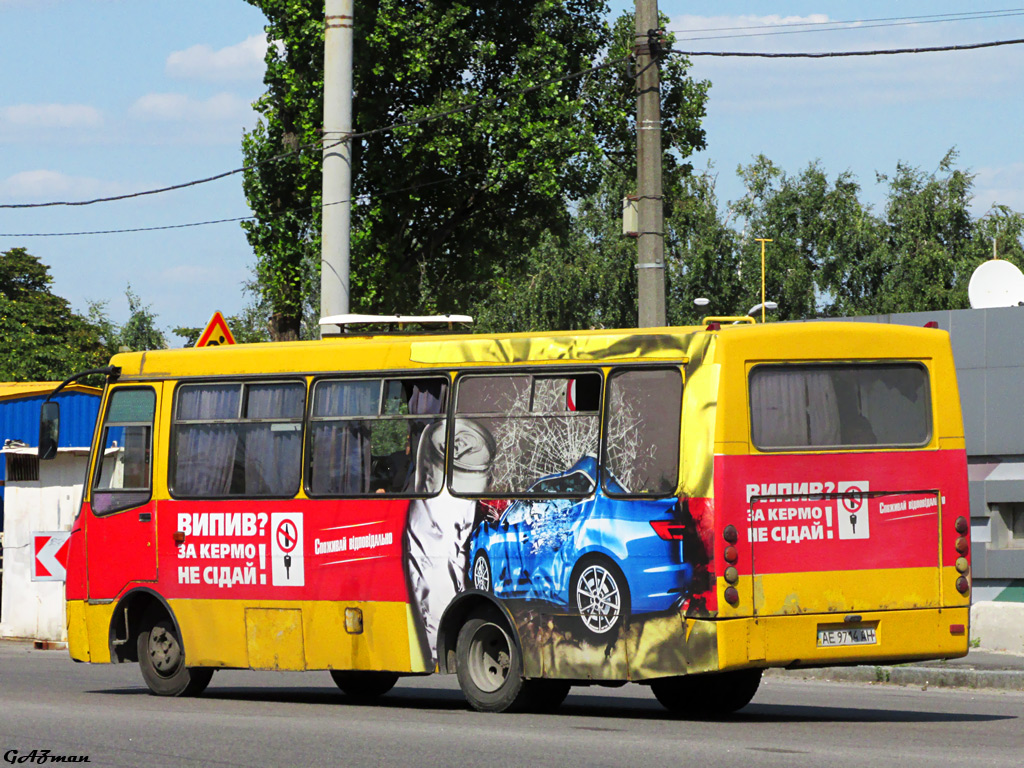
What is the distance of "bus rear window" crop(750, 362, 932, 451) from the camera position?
11.4m

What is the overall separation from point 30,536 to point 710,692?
15.1 metres

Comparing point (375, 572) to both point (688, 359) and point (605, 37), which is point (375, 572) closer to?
point (688, 359)

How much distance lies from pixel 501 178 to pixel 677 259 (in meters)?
39.9

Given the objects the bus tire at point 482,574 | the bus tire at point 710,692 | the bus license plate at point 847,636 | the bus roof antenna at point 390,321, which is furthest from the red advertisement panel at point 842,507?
the bus roof antenna at point 390,321

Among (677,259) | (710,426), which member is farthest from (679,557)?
(677,259)

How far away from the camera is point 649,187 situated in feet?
59.4

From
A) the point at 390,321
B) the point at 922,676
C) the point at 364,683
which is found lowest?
the point at 922,676

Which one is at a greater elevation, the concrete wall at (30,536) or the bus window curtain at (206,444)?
the bus window curtain at (206,444)

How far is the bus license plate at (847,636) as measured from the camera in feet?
37.0

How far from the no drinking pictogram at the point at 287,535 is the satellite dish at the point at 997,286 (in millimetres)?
14675

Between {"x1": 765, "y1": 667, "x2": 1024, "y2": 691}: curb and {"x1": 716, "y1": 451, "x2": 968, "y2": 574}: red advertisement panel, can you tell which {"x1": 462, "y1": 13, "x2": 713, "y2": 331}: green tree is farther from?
{"x1": 716, "y1": 451, "x2": 968, "y2": 574}: red advertisement panel

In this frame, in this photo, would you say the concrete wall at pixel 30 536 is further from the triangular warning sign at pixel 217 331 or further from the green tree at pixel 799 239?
the green tree at pixel 799 239

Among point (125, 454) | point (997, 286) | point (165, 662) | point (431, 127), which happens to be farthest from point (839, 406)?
point (431, 127)

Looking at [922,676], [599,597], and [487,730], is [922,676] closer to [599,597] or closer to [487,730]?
[599,597]
